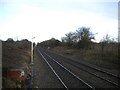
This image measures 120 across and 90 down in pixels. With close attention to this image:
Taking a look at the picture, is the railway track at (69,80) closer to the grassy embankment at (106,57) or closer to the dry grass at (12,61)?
the dry grass at (12,61)

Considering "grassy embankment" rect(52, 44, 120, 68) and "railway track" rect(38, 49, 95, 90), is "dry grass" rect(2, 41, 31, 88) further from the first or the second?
"grassy embankment" rect(52, 44, 120, 68)

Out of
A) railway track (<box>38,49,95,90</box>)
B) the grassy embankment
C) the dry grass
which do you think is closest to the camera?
the dry grass

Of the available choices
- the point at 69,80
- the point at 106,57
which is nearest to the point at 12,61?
the point at 69,80

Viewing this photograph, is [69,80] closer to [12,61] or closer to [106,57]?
[12,61]

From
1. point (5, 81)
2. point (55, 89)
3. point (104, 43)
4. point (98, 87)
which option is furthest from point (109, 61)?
point (5, 81)

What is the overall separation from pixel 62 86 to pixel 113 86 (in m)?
3.57

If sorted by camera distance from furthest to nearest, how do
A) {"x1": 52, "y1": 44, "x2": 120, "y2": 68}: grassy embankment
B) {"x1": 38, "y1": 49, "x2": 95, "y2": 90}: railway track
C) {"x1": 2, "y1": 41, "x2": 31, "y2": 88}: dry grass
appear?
{"x1": 52, "y1": 44, "x2": 120, "y2": 68}: grassy embankment, {"x1": 38, "y1": 49, "x2": 95, "y2": 90}: railway track, {"x1": 2, "y1": 41, "x2": 31, "y2": 88}: dry grass

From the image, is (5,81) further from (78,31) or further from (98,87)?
(78,31)

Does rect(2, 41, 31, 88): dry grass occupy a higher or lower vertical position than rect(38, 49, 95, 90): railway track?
higher

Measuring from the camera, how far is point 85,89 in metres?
11.2

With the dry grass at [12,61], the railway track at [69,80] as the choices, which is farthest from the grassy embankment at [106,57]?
the dry grass at [12,61]

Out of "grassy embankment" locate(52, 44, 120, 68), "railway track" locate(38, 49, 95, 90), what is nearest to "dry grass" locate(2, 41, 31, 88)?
"railway track" locate(38, 49, 95, 90)

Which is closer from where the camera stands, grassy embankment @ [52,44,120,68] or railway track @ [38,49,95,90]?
railway track @ [38,49,95,90]

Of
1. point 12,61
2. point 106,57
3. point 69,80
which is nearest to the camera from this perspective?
point 69,80
